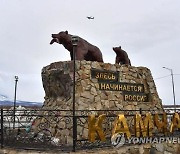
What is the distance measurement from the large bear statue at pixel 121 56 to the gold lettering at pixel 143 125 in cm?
338

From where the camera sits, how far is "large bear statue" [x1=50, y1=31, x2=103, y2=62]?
30.5 ft

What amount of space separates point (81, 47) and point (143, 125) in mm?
3353

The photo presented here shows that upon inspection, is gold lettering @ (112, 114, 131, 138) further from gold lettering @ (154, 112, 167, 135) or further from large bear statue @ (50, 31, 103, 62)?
large bear statue @ (50, 31, 103, 62)

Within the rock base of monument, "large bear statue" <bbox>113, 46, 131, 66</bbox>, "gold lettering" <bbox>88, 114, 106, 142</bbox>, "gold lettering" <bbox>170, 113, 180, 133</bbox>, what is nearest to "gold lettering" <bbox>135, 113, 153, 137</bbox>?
the rock base of monument

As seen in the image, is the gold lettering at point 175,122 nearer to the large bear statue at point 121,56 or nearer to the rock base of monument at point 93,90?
the rock base of monument at point 93,90

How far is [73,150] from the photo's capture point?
6262 millimetres

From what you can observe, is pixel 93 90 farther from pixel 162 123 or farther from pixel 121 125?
pixel 162 123

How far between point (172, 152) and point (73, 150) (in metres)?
3.26

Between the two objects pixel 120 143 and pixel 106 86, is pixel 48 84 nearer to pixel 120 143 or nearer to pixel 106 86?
pixel 106 86

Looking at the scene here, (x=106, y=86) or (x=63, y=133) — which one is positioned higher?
(x=106, y=86)

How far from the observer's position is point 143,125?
7734 millimetres

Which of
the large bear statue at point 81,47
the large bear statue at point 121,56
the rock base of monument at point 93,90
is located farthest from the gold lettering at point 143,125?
the large bear statue at point 121,56

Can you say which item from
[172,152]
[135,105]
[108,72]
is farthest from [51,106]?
[172,152]

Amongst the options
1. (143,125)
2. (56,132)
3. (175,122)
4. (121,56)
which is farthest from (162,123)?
(121,56)
